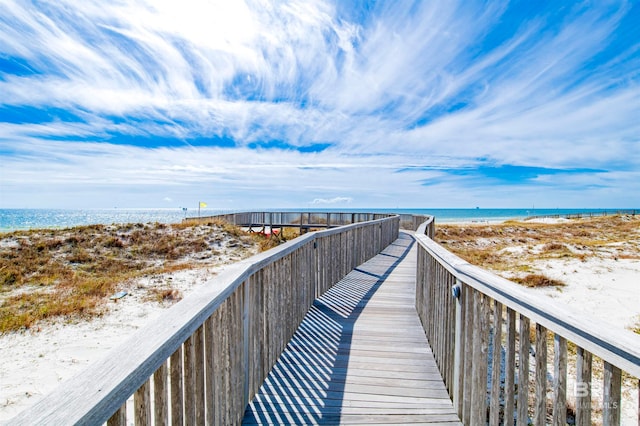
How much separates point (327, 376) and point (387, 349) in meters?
0.95

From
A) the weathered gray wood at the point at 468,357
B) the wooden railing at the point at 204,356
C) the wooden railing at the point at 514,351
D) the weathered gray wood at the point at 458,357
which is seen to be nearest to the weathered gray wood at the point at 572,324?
the wooden railing at the point at 514,351

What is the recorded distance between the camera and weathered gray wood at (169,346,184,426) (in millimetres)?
1505

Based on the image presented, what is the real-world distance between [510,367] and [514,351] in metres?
0.12

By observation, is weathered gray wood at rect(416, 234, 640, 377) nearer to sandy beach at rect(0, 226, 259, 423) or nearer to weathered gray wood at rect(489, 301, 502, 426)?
weathered gray wood at rect(489, 301, 502, 426)

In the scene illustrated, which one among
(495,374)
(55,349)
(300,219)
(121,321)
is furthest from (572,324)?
(300,219)

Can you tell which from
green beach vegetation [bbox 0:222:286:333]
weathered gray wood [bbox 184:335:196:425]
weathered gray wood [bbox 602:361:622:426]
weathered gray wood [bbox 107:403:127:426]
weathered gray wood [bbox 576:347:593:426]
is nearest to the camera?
weathered gray wood [bbox 107:403:127:426]

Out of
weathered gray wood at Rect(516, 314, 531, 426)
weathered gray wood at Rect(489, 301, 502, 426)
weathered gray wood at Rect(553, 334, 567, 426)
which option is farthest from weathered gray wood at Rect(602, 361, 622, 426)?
weathered gray wood at Rect(489, 301, 502, 426)

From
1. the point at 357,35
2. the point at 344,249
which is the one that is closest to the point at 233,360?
the point at 344,249

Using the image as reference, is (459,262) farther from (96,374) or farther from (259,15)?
(259,15)

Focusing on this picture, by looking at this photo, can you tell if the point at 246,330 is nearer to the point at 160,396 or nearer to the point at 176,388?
the point at 176,388

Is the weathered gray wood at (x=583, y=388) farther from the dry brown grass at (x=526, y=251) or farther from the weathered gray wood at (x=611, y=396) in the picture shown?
the dry brown grass at (x=526, y=251)

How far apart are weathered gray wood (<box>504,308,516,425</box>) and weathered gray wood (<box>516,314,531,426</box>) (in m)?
0.10

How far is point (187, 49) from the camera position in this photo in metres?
11.5

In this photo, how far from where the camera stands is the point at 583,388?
127cm
